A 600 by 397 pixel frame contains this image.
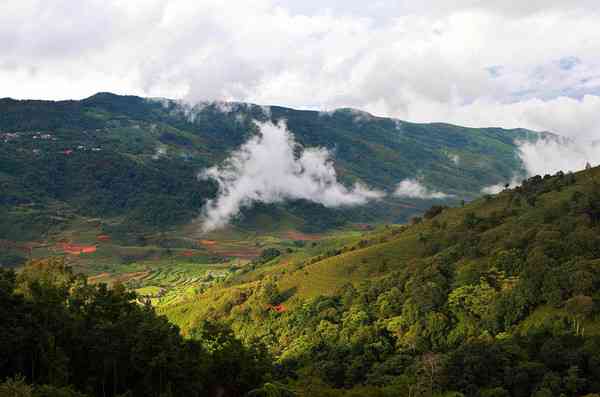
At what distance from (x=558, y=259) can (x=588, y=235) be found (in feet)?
21.8

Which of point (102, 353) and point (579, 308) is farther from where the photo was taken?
point (579, 308)

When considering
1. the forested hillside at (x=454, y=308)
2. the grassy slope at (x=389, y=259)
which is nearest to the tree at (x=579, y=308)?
the forested hillside at (x=454, y=308)

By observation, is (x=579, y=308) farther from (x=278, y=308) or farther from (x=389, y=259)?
(x=278, y=308)

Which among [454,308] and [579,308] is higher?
[579,308]

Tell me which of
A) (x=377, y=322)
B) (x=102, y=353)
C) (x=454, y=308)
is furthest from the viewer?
(x=377, y=322)

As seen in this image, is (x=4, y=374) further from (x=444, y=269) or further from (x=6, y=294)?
(x=444, y=269)

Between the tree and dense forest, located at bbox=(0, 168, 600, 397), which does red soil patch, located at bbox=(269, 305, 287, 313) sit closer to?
dense forest, located at bbox=(0, 168, 600, 397)

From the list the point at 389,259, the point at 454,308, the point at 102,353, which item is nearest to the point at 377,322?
the point at 454,308

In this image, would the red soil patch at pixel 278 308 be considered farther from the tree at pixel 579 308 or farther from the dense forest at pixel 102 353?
the tree at pixel 579 308

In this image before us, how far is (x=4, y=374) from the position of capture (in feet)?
→ 152

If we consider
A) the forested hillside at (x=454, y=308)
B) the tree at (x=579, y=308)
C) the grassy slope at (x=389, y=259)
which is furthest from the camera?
the grassy slope at (x=389, y=259)

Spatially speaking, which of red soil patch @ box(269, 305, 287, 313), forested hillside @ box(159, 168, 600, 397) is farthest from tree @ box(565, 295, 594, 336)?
red soil patch @ box(269, 305, 287, 313)

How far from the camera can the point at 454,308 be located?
3435 inches

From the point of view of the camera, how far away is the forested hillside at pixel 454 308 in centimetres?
5525
